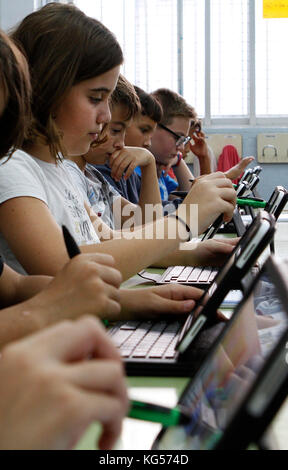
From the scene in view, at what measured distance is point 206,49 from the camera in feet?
15.4

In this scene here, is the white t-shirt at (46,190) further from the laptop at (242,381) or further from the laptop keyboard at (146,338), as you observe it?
the laptop at (242,381)

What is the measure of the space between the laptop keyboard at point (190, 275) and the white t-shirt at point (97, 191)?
45cm

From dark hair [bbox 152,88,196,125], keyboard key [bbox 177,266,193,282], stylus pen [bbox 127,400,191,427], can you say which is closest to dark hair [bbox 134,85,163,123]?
dark hair [bbox 152,88,196,125]

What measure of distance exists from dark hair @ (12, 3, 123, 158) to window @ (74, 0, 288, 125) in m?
3.57

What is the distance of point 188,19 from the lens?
4.71m

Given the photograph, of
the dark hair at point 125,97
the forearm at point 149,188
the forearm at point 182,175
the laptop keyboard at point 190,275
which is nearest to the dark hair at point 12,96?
the laptop keyboard at point 190,275

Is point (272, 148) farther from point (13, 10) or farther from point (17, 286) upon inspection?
point (17, 286)

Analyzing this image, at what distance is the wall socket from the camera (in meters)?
4.66

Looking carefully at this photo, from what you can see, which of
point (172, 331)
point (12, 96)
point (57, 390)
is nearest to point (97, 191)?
point (12, 96)

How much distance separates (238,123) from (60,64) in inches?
154

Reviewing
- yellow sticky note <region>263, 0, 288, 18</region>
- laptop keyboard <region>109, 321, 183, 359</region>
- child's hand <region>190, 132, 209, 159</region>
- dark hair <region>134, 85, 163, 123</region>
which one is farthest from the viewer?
yellow sticky note <region>263, 0, 288, 18</region>

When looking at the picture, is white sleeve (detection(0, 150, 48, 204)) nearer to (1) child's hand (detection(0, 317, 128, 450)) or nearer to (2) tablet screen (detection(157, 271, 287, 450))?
(2) tablet screen (detection(157, 271, 287, 450))

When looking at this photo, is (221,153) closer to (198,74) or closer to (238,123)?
(238,123)
